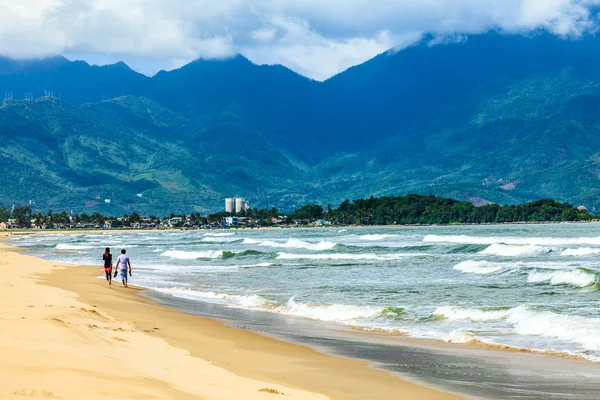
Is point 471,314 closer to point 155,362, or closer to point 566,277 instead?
point 155,362

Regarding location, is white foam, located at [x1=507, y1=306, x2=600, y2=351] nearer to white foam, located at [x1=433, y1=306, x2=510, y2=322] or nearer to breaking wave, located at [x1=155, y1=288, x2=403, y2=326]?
white foam, located at [x1=433, y1=306, x2=510, y2=322]

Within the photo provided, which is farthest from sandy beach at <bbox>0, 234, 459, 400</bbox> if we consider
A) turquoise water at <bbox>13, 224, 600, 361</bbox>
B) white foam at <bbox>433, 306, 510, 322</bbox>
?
white foam at <bbox>433, 306, 510, 322</bbox>

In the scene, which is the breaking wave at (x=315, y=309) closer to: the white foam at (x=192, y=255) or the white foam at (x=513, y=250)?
the white foam at (x=513, y=250)

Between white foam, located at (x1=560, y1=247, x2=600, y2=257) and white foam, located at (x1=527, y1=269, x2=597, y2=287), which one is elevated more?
white foam, located at (x1=560, y1=247, x2=600, y2=257)

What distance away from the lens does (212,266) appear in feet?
163

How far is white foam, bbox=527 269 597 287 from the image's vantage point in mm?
29938

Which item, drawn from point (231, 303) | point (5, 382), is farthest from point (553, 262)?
point (5, 382)

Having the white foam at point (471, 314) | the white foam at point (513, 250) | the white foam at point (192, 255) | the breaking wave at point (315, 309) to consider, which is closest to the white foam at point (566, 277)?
the white foam at point (471, 314)

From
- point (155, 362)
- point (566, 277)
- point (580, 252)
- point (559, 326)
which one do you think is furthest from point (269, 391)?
point (580, 252)

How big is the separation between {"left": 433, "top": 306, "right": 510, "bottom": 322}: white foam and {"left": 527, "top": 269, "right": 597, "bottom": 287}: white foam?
30.4ft

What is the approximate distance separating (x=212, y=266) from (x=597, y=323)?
33.3m

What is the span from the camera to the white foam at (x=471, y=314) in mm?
20938

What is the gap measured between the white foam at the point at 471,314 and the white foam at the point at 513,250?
3221 centimetres

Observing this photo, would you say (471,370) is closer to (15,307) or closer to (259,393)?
(259,393)
